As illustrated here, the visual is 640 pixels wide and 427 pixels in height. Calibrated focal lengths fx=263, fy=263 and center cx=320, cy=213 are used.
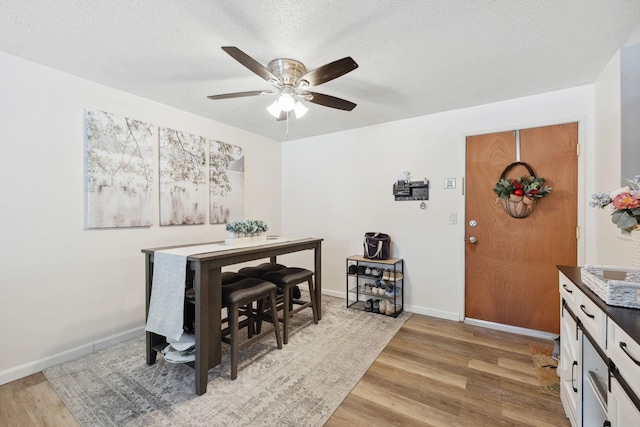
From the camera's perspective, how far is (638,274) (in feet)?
4.10

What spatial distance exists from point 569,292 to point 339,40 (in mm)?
2140

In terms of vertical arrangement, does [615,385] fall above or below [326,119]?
below

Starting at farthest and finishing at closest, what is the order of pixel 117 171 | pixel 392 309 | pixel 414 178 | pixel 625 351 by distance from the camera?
pixel 414 178
pixel 392 309
pixel 117 171
pixel 625 351

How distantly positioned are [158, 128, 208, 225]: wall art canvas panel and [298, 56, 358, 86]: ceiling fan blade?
183 centimetres

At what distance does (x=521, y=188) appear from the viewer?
103 inches

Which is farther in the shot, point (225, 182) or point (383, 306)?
point (225, 182)

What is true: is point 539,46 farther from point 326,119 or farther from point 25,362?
point 25,362

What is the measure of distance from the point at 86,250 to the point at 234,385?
1763 millimetres

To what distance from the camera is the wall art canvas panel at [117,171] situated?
233cm

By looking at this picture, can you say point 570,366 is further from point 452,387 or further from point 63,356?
point 63,356

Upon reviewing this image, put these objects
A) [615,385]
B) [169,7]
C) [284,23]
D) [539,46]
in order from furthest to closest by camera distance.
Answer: [539,46] → [284,23] → [169,7] → [615,385]

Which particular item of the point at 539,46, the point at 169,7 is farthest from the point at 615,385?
the point at 169,7

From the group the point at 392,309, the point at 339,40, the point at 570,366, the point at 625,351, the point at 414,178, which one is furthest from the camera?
the point at 414,178

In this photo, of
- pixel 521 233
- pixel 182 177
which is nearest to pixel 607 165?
pixel 521 233
